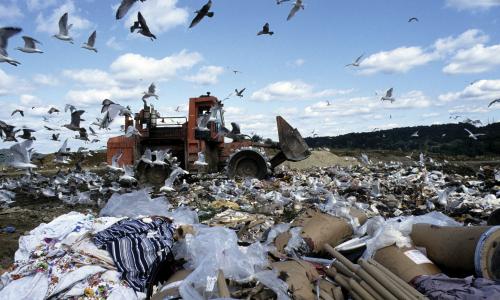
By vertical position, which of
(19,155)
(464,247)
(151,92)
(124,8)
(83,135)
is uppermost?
(124,8)

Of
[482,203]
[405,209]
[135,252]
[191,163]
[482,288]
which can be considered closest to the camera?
[482,288]

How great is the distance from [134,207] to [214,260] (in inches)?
54.7

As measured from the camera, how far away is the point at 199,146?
11.1 m

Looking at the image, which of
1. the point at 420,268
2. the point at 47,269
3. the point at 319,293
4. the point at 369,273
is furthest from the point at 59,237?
the point at 420,268

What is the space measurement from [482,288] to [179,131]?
32.3 ft

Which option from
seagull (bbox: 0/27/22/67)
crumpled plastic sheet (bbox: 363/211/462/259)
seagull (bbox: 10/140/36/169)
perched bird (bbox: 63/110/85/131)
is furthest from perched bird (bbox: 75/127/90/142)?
→ crumpled plastic sheet (bbox: 363/211/462/259)

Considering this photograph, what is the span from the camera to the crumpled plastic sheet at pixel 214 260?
2592mm

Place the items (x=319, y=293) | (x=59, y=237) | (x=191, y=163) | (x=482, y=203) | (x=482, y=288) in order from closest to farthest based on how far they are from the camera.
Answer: (x=482, y=288), (x=319, y=293), (x=59, y=237), (x=482, y=203), (x=191, y=163)

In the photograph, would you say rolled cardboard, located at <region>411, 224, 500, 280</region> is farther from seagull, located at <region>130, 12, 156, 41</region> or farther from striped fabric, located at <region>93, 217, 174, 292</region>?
seagull, located at <region>130, 12, 156, 41</region>

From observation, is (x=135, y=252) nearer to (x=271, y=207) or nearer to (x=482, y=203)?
(x=271, y=207)

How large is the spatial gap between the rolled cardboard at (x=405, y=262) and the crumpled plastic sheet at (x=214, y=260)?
756 mm

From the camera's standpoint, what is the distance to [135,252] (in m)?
2.98

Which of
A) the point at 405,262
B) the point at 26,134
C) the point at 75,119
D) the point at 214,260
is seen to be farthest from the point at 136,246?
the point at 26,134

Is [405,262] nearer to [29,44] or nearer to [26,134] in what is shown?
[29,44]
